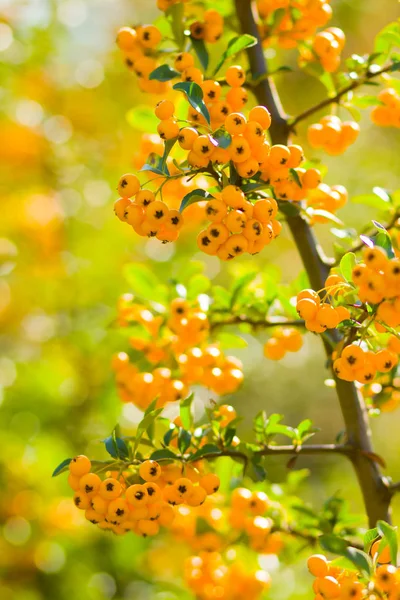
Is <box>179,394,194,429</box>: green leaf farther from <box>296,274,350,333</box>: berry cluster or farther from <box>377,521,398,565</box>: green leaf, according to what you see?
<box>377,521,398,565</box>: green leaf

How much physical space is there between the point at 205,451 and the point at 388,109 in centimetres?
127

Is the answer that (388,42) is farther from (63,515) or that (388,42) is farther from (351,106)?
(63,515)

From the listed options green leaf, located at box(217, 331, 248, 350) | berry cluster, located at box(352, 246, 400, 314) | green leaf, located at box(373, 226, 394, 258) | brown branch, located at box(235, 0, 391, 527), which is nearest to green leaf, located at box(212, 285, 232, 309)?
green leaf, located at box(217, 331, 248, 350)

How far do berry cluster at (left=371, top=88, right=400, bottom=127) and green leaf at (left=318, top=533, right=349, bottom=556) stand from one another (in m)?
1.37

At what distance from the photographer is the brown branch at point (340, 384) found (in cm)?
195

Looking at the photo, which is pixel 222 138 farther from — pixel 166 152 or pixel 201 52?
pixel 201 52

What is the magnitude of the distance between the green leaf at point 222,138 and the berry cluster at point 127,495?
81 cm

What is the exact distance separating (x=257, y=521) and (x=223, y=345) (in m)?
0.67

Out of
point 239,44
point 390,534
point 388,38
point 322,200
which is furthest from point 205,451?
point 388,38

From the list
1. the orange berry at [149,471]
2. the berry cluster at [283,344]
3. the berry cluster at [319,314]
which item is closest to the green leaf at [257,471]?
the orange berry at [149,471]

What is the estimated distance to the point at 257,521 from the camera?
7.23ft

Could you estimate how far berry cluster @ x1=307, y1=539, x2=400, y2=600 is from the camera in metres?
1.34

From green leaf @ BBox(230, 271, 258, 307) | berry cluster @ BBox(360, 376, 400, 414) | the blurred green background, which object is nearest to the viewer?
berry cluster @ BBox(360, 376, 400, 414)

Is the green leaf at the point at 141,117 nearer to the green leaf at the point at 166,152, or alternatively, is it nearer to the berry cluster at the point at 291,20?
the berry cluster at the point at 291,20
